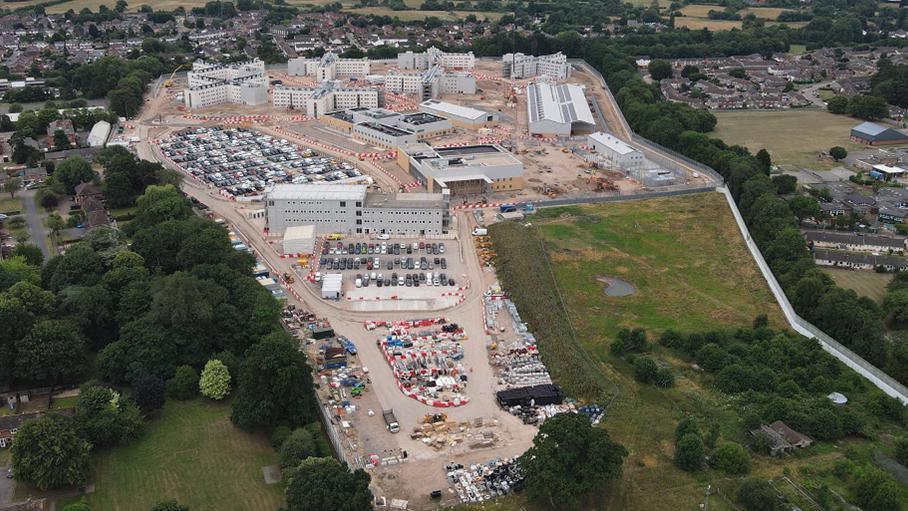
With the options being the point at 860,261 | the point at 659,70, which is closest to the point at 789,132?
the point at 659,70

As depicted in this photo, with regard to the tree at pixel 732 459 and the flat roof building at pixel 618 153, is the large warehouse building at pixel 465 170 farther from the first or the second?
the tree at pixel 732 459

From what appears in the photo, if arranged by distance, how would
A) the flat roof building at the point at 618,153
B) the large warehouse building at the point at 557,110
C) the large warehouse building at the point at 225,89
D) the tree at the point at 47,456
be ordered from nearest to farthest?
1. the tree at the point at 47,456
2. the flat roof building at the point at 618,153
3. the large warehouse building at the point at 557,110
4. the large warehouse building at the point at 225,89

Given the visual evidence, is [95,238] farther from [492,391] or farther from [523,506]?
[523,506]

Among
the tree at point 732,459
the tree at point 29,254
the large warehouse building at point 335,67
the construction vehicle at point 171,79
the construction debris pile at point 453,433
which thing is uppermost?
the large warehouse building at point 335,67

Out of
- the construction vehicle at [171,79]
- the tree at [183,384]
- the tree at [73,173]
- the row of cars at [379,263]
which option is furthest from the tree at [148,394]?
the construction vehicle at [171,79]

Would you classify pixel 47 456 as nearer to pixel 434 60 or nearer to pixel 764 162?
pixel 764 162

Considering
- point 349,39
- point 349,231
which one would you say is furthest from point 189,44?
point 349,231
